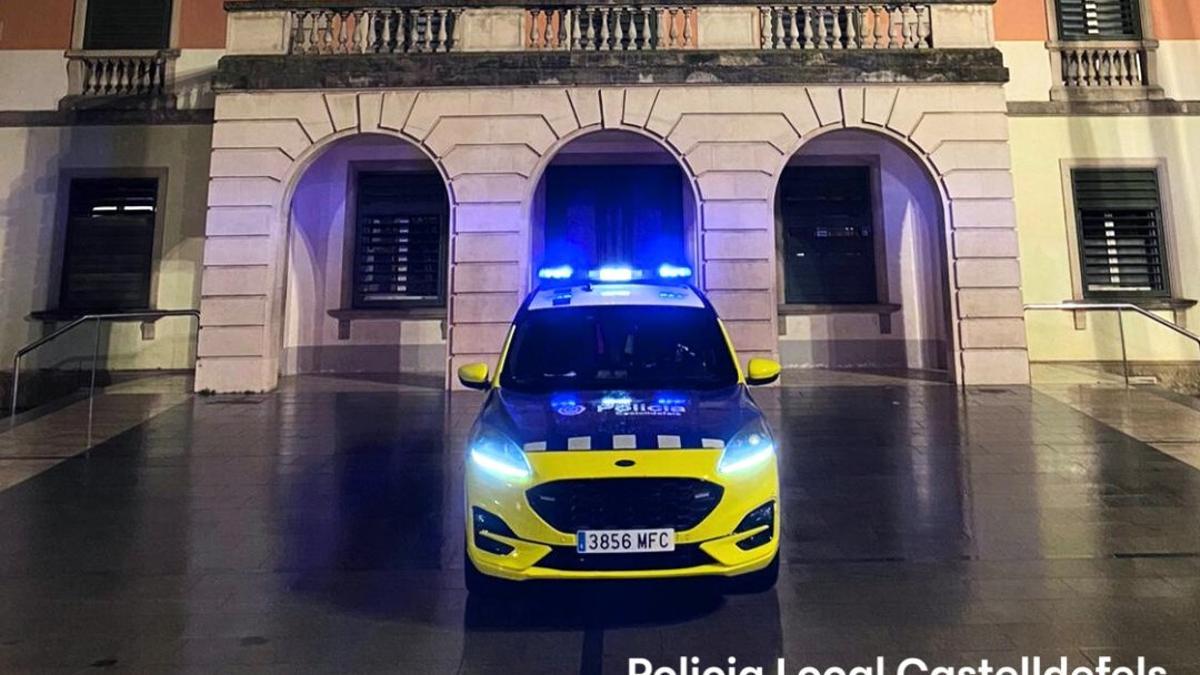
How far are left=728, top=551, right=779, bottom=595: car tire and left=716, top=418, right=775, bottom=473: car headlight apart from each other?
643mm

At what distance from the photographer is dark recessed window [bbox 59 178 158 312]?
1286 cm

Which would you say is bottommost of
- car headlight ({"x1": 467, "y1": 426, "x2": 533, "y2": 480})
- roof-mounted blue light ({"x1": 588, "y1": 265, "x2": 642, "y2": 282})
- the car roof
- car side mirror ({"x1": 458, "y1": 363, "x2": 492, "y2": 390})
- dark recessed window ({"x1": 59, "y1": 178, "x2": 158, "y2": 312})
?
car headlight ({"x1": 467, "y1": 426, "x2": 533, "y2": 480})

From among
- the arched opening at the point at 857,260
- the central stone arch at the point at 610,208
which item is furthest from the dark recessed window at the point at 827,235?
the central stone arch at the point at 610,208

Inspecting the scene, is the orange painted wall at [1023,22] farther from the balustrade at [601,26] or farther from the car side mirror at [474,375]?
the car side mirror at [474,375]

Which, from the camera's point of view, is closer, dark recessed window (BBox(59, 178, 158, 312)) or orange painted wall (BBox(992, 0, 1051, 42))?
dark recessed window (BBox(59, 178, 158, 312))

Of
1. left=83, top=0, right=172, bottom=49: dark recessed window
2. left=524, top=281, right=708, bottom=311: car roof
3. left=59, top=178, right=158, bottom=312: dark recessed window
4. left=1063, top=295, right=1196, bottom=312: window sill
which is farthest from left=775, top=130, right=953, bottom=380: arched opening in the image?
left=83, top=0, right=172, bottom=49: dark recessed window

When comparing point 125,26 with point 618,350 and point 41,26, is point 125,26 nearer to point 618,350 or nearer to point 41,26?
point 41,26

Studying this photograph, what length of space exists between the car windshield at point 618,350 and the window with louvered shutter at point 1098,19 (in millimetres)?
13631

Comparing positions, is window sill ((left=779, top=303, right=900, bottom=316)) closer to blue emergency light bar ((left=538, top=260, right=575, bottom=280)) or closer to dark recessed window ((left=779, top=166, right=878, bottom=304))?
dark recessed window ((left=779, top=166, right=878, bottom=304))

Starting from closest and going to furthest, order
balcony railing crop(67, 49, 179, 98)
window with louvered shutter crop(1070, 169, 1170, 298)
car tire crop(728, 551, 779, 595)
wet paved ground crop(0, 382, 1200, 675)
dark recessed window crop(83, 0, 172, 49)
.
Result: wet paved ground crop(0, 382, 1200, 675), car tire crop(728, 551, 779, 595), window with louvered shutter crop(1070, 169, 1170, 298), balcony railing crop(67, 49, 179, 98), dark recessed window crop(83, 0, 172, 49)

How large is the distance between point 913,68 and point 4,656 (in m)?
12.8

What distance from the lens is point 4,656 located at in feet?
10.8

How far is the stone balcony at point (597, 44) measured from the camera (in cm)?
1088

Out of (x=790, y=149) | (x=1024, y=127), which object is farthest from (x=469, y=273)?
(x=1024, y=127)
